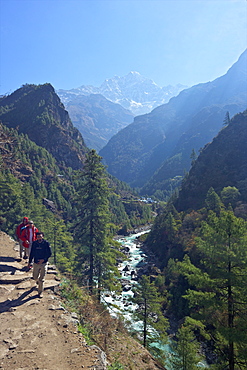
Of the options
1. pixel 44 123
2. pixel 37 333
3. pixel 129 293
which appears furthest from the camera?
pixel 44 123

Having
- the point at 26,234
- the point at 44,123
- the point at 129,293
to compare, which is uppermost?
the point at 44,123

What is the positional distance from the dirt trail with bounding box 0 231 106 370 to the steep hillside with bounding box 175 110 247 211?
70057 mm

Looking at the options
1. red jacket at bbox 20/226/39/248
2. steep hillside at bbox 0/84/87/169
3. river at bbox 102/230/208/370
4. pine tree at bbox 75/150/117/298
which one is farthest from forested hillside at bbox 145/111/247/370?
steep hillside at bbox 0/84/87/169

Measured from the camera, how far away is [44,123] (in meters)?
150

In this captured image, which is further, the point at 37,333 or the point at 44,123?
the point at 44,123

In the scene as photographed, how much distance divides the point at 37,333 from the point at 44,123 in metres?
159

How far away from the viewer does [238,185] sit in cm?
6994

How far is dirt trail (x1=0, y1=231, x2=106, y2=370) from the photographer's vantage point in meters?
5.80

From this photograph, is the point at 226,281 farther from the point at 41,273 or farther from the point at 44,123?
the point at 44,123

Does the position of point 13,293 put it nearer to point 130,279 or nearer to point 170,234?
point 130,279

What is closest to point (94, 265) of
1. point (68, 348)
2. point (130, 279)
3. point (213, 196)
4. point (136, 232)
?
point (68, 348)

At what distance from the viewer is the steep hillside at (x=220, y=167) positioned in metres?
78.2

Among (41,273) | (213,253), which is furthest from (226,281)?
(41,273)

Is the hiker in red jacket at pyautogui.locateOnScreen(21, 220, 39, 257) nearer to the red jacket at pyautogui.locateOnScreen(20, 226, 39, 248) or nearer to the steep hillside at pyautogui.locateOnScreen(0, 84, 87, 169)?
the red jacket at pyautogui.locateOnScreen(20, 226, 39, 248)
